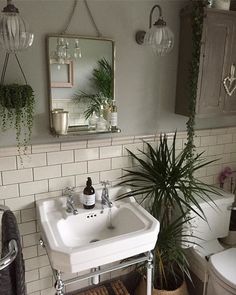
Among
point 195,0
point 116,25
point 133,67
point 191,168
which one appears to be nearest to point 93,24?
point 116,25

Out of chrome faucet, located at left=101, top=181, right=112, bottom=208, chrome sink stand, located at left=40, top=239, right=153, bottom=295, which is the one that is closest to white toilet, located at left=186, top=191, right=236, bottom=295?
chrome sink stand, located at left=40, top=239, right=153, bottom=295

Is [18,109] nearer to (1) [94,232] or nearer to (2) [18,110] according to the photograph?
(2) [18,110]

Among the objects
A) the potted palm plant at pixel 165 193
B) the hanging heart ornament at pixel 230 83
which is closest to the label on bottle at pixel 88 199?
the potted palm plant at pixel 165 193

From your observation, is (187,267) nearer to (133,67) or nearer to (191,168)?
(191,168)

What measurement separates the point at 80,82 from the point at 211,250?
152 centimetres

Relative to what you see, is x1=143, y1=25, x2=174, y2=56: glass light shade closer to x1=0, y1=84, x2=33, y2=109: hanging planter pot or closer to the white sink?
x1=0, y1=84, x2=33, y2=109: hanging planter pot

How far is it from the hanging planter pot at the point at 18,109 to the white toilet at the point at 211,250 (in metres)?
1.25

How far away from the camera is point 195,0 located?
161cm

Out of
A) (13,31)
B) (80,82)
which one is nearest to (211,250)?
(80,82)

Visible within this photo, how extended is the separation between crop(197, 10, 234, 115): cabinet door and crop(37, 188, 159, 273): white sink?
0.82 m

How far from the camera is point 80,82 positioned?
1.63m

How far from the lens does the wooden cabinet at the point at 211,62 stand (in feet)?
5.44

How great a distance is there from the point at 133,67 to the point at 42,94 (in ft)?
2.02

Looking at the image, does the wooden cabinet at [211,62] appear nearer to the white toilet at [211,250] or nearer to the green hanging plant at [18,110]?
the white toilet at [211,250]
